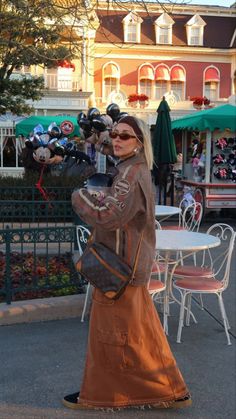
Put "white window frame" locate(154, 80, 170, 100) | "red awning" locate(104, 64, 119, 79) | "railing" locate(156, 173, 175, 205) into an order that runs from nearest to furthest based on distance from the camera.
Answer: "railing" locate(156, 173, 175, 205) < "red awning" locate(104, 64, 119, 79) < "white window frame" locate(154, 80, 170, 100)

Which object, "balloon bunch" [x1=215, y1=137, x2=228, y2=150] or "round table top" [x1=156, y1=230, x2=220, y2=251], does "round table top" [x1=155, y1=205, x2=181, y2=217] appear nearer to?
"round table top" [x1=156, y1=230, x2=220, y2=251]

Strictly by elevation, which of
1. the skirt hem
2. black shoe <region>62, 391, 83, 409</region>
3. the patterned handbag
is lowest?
black shoe <region>62, 391, 83, 409</region>

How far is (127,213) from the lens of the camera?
105 inches

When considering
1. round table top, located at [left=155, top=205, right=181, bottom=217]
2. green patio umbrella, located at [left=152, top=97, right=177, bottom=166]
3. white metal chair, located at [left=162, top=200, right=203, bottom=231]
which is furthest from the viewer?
green patio umbrella, located at [left=152, top=97, right=177, bottom=166]

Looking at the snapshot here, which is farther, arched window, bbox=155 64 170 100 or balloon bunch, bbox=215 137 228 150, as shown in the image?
arched window, bbox=155 64 170 100

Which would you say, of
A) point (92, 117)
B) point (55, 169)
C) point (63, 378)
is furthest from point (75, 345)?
point (55, 169)

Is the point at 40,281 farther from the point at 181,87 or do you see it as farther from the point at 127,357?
the point at 181,87

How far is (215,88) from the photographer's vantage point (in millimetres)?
34188

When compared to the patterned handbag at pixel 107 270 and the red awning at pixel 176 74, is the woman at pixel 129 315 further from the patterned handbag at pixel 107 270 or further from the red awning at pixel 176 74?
the red awning at pixel 176 74

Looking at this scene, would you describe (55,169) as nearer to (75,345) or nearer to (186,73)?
(75,345)

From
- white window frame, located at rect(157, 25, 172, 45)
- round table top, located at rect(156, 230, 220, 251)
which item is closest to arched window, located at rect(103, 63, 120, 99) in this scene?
white window frame, located at rect(157, 25, 172, 45)

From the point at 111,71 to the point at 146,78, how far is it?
7.70 feet

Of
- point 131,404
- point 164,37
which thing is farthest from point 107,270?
point 164,37

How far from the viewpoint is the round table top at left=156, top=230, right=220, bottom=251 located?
4.51 meters
